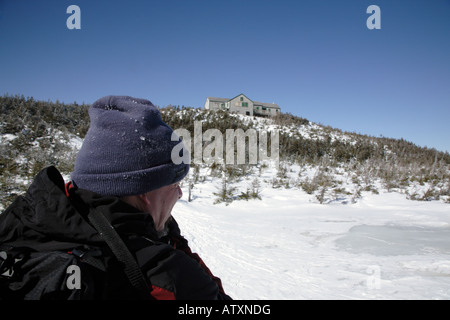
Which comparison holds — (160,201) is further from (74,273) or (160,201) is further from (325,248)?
(325,248)

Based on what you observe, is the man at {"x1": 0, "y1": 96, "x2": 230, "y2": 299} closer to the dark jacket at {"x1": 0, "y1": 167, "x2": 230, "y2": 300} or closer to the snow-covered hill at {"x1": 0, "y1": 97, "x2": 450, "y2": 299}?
the dark jacket at {"x1": 0, "y1": 167, "x2": 230, "y2": 300}

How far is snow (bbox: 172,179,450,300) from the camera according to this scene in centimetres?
264

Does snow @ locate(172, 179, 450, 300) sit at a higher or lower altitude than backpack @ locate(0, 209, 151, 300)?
lower

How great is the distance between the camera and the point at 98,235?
0.73m

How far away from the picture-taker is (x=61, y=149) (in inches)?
380

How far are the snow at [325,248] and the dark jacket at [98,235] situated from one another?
214cm

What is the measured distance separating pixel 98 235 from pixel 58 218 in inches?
5.5

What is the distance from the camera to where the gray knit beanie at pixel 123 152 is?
2.98 feet

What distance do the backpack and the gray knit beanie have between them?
226mm

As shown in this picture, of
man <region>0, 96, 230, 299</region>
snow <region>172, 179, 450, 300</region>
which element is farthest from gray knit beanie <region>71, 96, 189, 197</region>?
snow <region>172, 179, 450, 300</region>

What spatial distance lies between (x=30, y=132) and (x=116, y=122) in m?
12.8

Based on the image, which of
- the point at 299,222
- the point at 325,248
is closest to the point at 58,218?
the point at 325,248
